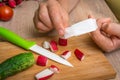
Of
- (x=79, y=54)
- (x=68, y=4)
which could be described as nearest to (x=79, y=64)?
(x=79, y=54)

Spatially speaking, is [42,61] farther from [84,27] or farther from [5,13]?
[5,13]

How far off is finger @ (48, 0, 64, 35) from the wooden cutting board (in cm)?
8

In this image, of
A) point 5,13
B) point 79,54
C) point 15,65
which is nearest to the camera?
point 15,65

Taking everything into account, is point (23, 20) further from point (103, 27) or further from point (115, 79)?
point (115, 79)

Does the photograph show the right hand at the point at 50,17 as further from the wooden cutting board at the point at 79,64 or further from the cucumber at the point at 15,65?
the cucumber at the point at 15,65

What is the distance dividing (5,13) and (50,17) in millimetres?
243

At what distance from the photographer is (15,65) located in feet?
2.43

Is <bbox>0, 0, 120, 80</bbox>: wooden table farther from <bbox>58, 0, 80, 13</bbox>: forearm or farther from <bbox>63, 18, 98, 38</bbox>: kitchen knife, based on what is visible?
<bbox>63, 18, 98, 38</bbox>: kitchen knife

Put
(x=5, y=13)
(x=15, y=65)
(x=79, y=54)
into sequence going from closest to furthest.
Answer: (x=15, y=65)
(x=79, y=54)
(x=5, y=13)

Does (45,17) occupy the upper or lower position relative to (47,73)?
upper

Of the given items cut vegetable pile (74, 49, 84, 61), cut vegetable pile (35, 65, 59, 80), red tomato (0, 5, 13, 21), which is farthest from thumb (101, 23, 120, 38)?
red tomato (0, 5, 13, 21)

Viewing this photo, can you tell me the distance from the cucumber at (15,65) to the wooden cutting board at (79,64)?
26 millimetres

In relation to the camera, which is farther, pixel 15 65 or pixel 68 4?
pixel 68 4

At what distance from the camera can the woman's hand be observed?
856 mm
